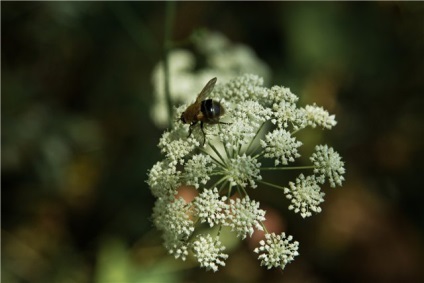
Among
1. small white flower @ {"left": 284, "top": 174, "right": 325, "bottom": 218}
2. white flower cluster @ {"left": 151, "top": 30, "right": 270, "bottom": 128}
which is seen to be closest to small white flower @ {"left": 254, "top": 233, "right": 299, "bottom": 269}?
small white flower @ {"left": 284, "top": 174, "right": 325, "bottom": 218}

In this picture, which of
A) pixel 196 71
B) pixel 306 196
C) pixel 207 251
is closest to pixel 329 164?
pixel 306 196

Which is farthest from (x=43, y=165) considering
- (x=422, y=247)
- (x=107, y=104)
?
(x=422, y=247)

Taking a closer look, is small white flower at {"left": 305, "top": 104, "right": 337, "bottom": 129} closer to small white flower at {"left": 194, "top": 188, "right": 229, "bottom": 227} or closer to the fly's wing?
the fly's wing

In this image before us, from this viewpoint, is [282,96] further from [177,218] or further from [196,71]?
[196,71]

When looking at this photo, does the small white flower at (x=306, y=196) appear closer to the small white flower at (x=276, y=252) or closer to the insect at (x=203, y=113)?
the small white flower at (x=276, y=252)

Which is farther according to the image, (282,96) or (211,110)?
(282,96)

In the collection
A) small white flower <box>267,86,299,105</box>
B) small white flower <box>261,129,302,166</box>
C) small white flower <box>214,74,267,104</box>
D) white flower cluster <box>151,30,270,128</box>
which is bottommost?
small white flower <box>261,129,302,166</box>

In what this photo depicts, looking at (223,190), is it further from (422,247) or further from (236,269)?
(422,247)
